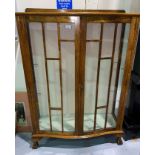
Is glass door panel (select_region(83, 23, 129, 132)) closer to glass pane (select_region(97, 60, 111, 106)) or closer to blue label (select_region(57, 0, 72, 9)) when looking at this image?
glass pane (select_region(97, 60, 111, 106))

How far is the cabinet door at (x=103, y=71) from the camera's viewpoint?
4.89 ft

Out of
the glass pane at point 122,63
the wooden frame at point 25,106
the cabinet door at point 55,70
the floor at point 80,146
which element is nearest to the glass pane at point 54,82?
the cabinet door at point 55,70

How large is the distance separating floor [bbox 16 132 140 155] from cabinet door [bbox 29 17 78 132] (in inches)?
7.5

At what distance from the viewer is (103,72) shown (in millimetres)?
1703

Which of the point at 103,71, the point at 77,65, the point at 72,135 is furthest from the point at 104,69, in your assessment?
the point at 72,135

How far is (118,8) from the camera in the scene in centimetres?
165

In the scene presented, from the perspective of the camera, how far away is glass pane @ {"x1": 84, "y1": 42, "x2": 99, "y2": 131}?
157 cm

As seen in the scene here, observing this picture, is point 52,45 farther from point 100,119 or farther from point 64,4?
point 100,119

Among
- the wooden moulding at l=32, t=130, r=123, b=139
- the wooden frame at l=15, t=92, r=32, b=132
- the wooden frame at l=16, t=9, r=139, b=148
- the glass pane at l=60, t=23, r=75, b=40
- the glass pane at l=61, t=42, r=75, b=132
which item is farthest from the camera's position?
the wooden frame at l=15, t=92, r=32, b=132

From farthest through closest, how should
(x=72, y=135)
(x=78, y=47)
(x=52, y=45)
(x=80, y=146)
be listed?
(x=80, y=146), (x=72, y=135), (x=52, y=45), (x=78, y=47)

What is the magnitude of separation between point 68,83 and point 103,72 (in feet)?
1.01

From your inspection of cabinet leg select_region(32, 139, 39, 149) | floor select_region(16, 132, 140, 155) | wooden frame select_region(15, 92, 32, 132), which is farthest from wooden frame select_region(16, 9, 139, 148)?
wooden frame select_region(15, 92, 32, 132)
